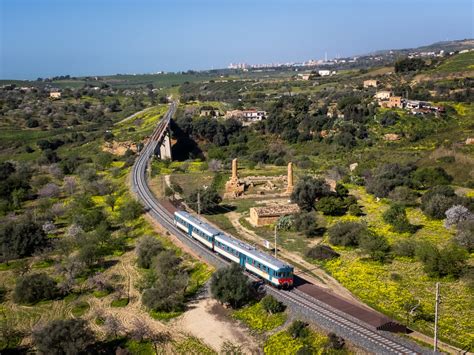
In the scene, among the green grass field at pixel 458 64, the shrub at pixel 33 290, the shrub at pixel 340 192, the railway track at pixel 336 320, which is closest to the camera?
the railway track at pixel 336 320

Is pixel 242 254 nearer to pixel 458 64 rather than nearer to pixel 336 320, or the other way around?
pixel 336 320

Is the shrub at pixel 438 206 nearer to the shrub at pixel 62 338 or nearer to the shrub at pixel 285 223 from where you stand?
the shrub at pixel 285 223

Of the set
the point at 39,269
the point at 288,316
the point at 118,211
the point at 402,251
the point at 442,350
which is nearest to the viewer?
the point at 442,350

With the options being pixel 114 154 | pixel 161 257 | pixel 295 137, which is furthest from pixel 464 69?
pixel 161 257

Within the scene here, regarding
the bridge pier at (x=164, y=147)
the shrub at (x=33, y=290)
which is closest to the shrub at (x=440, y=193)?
the shrub at (x=33, y=290)

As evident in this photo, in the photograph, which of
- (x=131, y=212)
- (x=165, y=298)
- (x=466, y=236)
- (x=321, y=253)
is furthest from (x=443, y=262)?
(x=131, y=212)

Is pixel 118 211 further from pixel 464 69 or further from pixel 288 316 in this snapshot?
pixel 464 69
